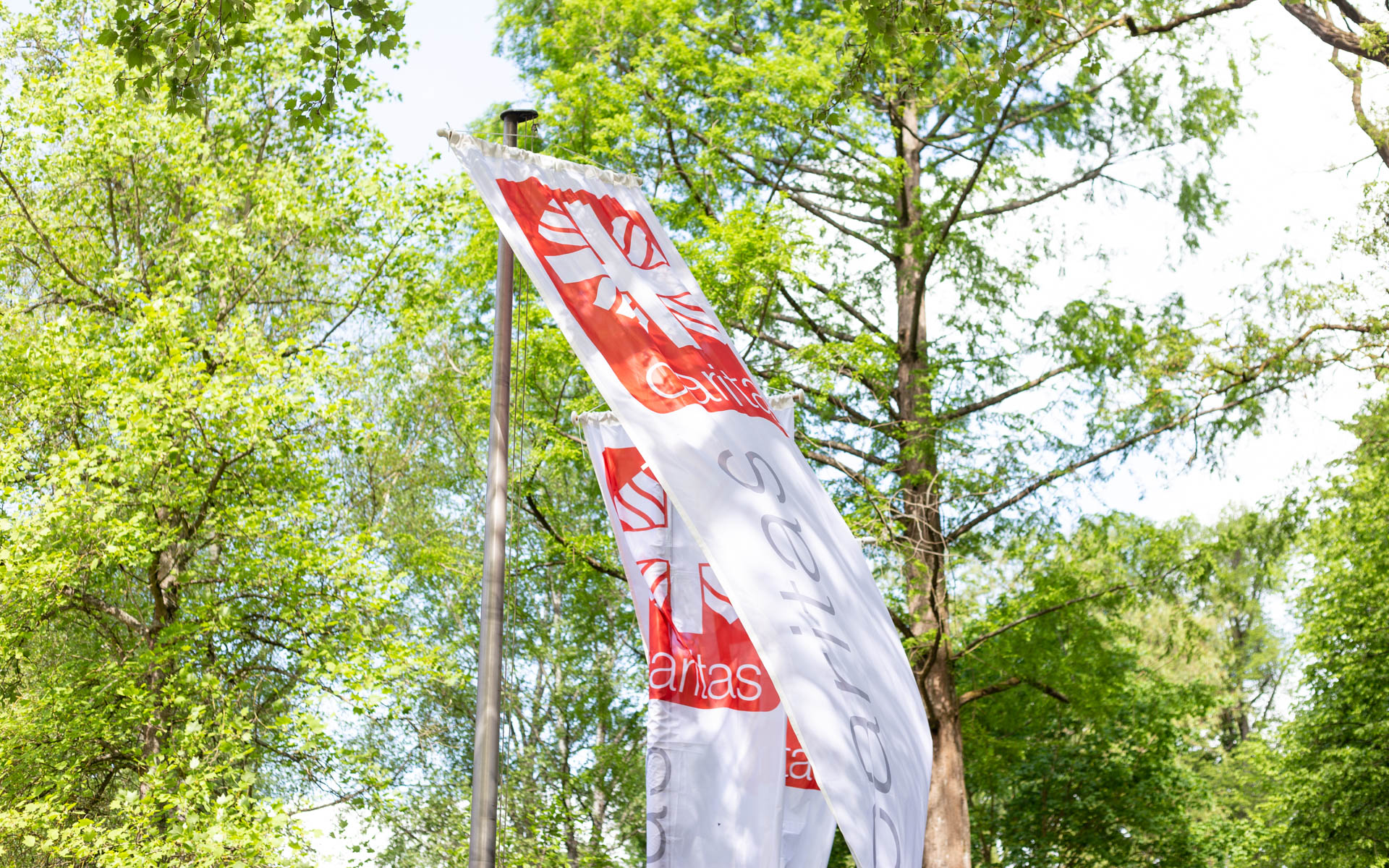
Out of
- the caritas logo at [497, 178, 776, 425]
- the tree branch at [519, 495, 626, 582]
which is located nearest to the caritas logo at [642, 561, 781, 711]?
the caritas logo at [497, 178, 776, 425]

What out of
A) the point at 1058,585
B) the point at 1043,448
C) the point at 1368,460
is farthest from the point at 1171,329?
the point at 1368,460

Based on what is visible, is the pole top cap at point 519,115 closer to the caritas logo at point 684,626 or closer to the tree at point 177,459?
the caritas logo at point 684,626

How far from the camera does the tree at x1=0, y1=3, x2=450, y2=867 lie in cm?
1162

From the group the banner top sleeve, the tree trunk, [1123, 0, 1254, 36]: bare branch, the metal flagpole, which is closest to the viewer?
the metal flagpole

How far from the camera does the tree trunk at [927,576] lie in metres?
13.5

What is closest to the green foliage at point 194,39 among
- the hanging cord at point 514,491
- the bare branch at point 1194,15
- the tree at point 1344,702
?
the hanging cord at point 514,491

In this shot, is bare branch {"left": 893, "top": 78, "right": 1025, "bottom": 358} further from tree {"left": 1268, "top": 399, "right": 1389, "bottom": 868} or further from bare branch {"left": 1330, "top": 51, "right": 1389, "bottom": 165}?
tree {"left": 1268, "top": 399, "right": 1389, "bottom": 868}

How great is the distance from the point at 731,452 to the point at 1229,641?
31.7 meters

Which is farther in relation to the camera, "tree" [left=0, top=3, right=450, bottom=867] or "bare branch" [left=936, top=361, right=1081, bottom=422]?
"bare branch" [left=936, top=361, right=1081, bottom=422]

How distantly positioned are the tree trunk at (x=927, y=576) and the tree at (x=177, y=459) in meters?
5.76

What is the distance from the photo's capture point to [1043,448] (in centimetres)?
1547

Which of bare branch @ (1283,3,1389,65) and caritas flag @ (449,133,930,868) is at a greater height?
bare branch @ (1283,3,1389,65)

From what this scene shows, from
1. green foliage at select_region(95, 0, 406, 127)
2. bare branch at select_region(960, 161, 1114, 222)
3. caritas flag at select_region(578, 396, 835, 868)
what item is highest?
bare branch at select_region(960, 161, 1114, 222)

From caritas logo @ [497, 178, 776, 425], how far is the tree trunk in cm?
732
